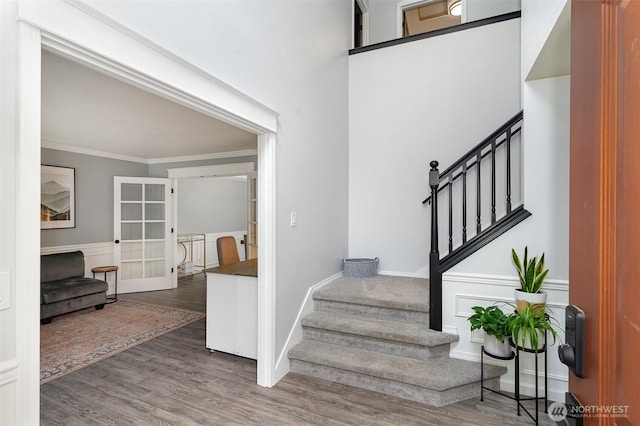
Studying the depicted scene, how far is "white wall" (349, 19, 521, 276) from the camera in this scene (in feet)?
10.8

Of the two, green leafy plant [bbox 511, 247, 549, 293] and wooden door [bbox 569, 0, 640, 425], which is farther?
green leafy plant [bbox 511, 247, 549, 293]

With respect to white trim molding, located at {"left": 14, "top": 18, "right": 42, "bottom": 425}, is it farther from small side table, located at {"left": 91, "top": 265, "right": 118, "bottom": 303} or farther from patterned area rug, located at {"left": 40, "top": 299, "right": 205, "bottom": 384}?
small side table, located at {"left": 91, "top": 265, "right": 118, "bottom": 303}

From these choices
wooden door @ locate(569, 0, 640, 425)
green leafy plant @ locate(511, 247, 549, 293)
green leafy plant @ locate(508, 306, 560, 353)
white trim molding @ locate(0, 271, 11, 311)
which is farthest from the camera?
green leafy plant @ locate(511, 247, 549, 293)

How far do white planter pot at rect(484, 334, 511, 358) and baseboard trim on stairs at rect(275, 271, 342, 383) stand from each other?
4.88 feet

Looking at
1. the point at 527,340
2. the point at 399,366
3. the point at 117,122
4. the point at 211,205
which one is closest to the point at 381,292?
the point at 399,366

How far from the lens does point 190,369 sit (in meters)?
2.71

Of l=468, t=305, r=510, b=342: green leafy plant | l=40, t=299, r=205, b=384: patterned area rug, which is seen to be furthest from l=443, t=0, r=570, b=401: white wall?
l=40, t=299, r=205, b=384: patterned area rug

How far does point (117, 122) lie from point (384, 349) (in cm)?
367

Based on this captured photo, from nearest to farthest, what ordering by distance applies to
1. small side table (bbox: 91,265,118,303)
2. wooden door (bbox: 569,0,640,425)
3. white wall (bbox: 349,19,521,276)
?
wooden door (bbox: 569,0,640,425) < white wall (bbox: 349,19,521,276) < small side table (bbox: 91,265,118,303)

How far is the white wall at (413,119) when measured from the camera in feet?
10.8

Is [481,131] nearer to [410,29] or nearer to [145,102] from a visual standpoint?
[410,29]

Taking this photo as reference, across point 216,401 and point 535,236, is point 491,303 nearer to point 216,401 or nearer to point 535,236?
point 535,236

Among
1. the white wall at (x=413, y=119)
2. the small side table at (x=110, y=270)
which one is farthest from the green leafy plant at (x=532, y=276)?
the small side table at (x=110, y=270)

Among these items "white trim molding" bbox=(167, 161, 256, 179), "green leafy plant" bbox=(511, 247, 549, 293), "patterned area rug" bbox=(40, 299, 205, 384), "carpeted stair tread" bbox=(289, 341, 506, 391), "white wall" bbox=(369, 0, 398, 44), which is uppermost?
"white wall" bbox=(369, 0, 398, 44)
